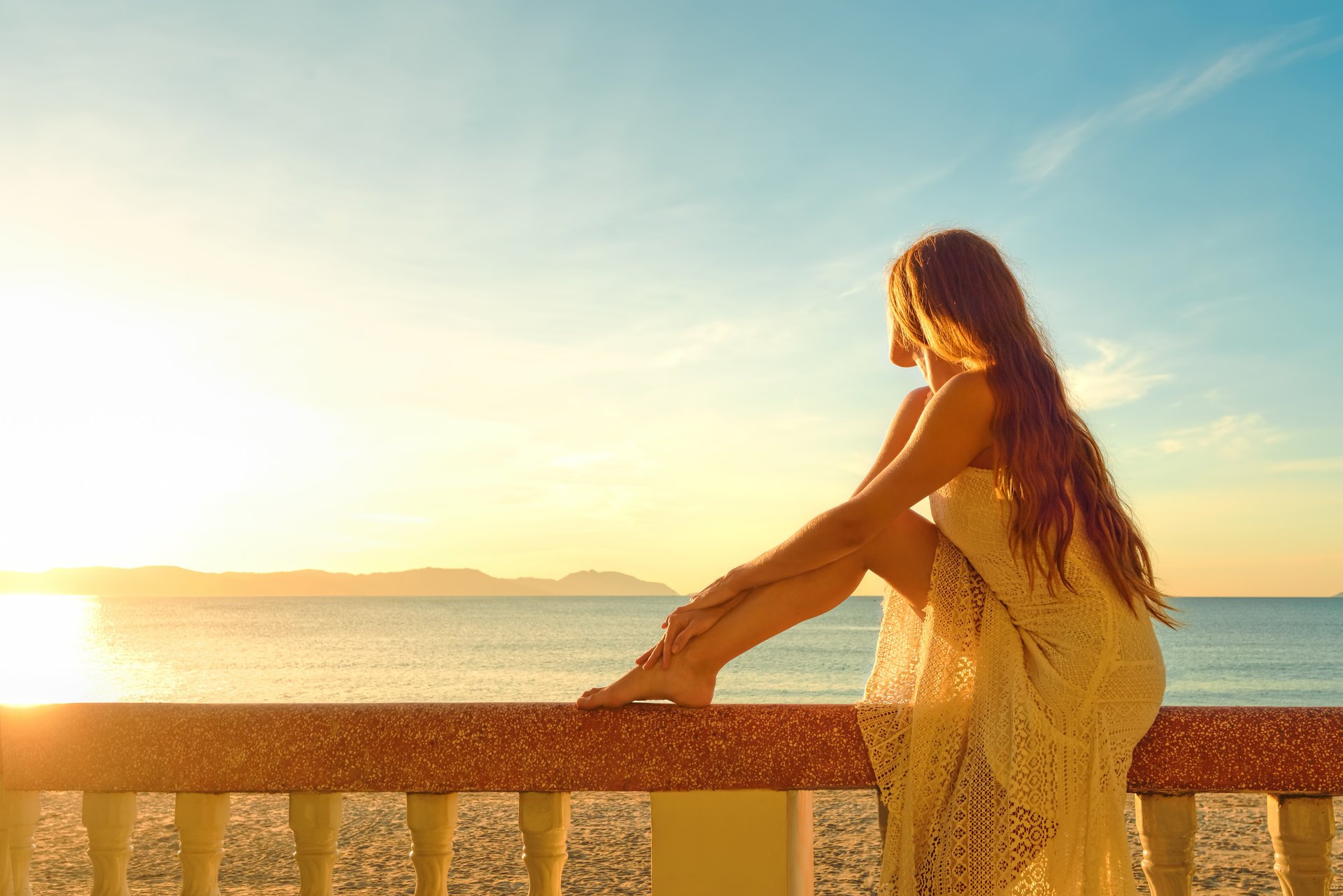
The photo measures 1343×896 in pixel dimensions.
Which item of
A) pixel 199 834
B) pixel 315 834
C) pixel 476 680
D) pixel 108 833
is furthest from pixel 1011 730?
pixel 476 680

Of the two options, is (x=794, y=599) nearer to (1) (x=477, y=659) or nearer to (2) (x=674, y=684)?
(2) (x=674, y=684)

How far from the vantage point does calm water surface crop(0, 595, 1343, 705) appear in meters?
34.3

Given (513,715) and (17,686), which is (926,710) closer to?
(513,715)

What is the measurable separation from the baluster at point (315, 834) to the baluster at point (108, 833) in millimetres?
318

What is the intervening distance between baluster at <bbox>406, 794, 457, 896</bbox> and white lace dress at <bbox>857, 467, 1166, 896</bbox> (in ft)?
2.60

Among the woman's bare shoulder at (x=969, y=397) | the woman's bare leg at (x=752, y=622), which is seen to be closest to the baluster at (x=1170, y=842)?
the woman's bare leg at (x=752, y=622)

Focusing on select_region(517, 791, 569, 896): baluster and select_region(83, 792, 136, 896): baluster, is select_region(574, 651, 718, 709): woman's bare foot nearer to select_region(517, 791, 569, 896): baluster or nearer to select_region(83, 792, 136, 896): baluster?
select_region(517, 791, 569, 896): baluster

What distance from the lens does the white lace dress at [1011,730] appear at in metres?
1.73

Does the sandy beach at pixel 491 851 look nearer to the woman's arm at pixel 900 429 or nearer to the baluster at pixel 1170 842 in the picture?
the woman's arm at pixel 900 429

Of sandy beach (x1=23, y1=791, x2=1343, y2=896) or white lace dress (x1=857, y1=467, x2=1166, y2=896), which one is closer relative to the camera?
white lace dress (x1=857, y1=467, x2=1166, y2=896)

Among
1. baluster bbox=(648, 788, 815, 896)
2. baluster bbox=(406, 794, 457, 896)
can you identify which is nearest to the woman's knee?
baluster bbox=(648, 788, 815, 896)

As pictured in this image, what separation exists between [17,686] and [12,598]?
597 ft

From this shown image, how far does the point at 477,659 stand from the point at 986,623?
147 ft

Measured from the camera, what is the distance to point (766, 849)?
5.69ft
